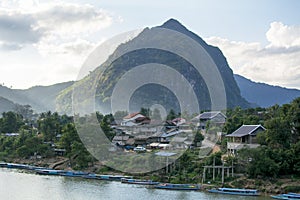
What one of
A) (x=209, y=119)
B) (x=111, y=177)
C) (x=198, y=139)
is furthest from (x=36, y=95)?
(x=111, y=177)

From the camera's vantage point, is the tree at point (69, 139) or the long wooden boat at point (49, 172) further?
the tree at point (69, 139)

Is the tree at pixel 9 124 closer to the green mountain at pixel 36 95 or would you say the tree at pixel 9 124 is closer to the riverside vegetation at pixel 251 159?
the riverside vegetation at pixel 251 159

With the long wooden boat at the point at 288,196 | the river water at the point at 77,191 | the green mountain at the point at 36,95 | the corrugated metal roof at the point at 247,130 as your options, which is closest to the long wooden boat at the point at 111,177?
the river water at the point at 77,191

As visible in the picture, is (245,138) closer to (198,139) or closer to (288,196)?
(198,139)

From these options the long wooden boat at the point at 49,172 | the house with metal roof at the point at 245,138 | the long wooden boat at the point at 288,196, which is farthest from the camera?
the long wooden boat at the point at 49,172

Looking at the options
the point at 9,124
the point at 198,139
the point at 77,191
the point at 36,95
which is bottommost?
the point at 77,191

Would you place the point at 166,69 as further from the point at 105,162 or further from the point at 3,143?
the point at 105,162

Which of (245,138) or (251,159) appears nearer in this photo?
(251,159)
